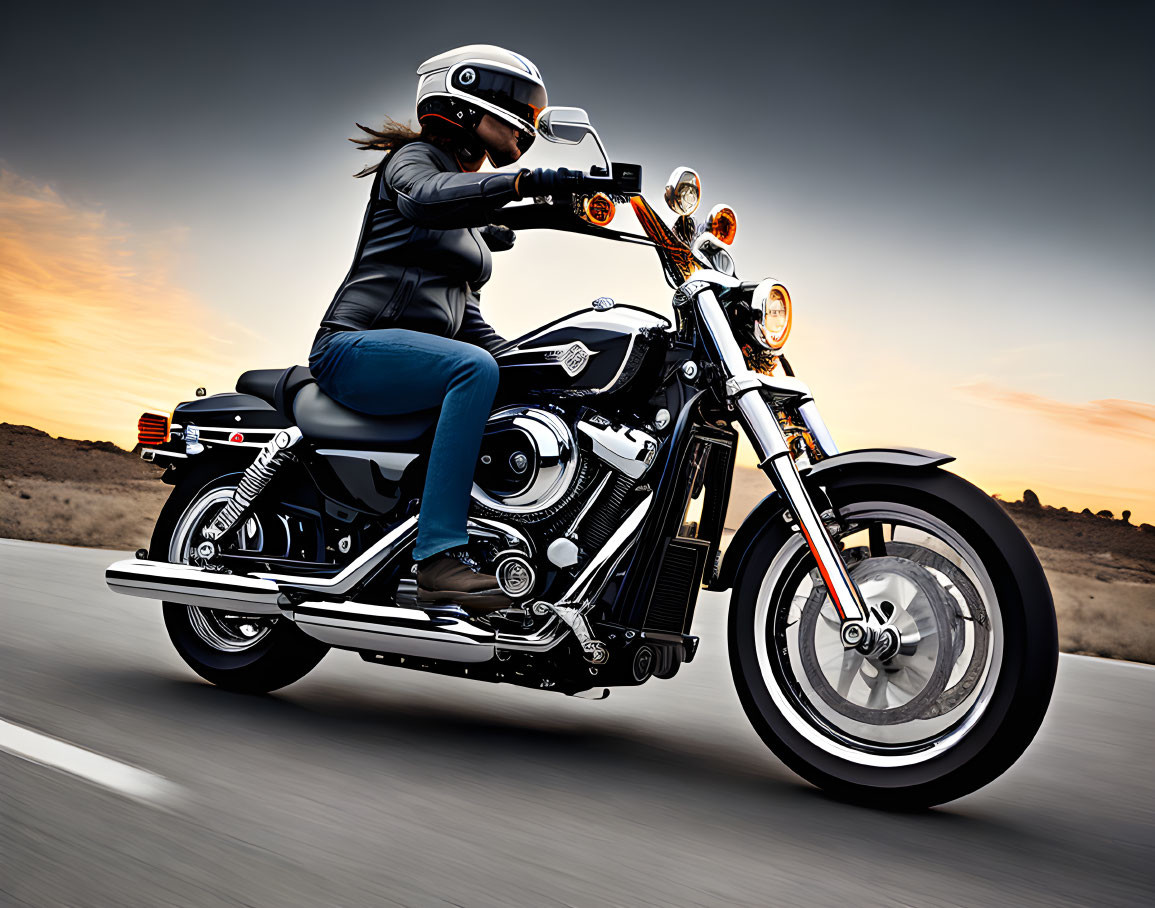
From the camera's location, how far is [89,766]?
310 cm

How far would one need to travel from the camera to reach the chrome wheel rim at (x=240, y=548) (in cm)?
439

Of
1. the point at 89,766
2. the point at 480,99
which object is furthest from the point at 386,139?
the point at 89,766

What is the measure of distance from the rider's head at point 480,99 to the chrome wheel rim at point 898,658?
5.57 ft

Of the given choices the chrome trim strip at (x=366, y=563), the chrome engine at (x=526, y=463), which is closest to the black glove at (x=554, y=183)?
the chrome engine at (x=526, y=463)

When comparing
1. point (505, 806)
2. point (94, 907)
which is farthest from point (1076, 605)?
point (94, 907)

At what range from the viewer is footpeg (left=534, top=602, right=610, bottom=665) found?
340 cm

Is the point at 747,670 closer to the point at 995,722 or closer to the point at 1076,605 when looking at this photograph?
the point at 995,722

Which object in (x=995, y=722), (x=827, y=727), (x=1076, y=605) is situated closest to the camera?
(x=995, y=722)

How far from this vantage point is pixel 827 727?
324 centimetres

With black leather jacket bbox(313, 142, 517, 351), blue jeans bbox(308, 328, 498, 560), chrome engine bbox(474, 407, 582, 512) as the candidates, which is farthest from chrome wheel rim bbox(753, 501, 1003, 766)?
black leather jacket bbox(313, 142, 517, 351)

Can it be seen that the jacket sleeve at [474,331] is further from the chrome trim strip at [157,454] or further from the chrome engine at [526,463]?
the chrome trim strip at [157,454]

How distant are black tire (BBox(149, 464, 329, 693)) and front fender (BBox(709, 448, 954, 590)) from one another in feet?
5.66

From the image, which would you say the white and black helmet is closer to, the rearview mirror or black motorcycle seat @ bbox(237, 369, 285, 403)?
the rearview mirror

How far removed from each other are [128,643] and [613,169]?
11.3ft
